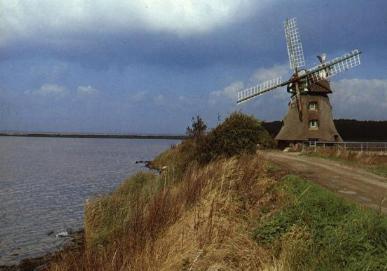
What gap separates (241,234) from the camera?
10477 mm

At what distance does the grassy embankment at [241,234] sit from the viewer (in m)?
9.02

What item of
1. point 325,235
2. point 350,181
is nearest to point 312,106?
point 350,181

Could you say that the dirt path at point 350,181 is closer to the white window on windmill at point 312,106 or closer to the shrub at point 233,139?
the shrub at point 233,139

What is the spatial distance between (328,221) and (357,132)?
275 ft

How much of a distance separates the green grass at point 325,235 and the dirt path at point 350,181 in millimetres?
1947

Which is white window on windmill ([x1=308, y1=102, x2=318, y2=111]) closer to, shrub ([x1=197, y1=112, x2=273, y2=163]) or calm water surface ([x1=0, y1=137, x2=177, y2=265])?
calm water surface ([x1=0, y1=137, x2=177, y2=265])

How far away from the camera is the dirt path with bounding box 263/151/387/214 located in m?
15.5

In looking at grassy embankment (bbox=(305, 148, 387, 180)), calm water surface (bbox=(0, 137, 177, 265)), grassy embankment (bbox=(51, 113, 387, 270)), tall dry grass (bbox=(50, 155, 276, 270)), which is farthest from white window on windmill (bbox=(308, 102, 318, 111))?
grassy embankment (bbox=(51, 113, 387, 270))

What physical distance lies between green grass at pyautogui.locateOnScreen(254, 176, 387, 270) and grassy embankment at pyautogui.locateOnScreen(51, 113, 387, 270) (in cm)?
2

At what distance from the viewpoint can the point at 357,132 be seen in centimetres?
9056

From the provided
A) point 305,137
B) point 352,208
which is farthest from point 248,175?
point 305,137

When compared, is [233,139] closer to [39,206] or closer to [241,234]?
[241,234]

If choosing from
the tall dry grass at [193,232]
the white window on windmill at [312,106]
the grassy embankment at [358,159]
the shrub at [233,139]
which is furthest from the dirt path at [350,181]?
the white window on windmill at [312,106]

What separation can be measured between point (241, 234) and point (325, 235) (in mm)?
1680
